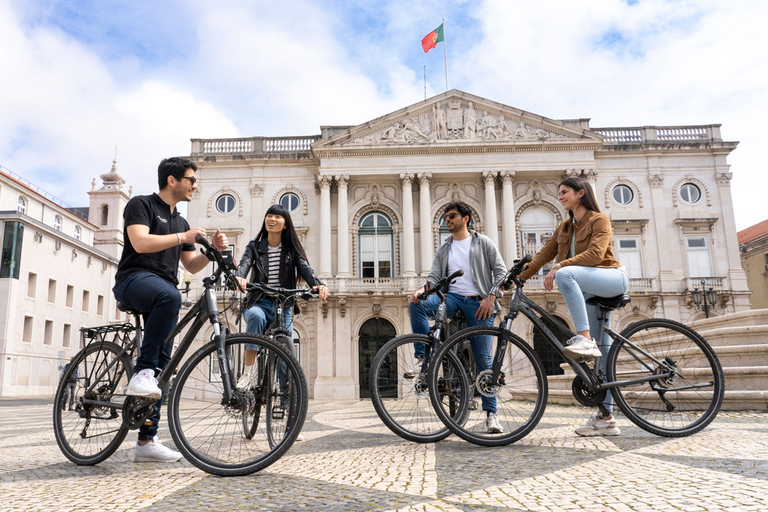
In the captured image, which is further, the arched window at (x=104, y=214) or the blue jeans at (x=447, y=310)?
the arched window at (x=104, y=214)

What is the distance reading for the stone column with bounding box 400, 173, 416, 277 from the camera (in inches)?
1114

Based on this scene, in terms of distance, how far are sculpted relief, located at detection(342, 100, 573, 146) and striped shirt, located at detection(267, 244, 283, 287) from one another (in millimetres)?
24544

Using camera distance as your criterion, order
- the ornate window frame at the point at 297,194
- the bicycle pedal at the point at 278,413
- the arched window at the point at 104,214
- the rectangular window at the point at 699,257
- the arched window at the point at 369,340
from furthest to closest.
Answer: the arched window at the point at 104,214, the ornate window frame at the point at 297,194, the rectangular window at the point at 699,257, the arched window at the point at 369,340, the bicycle pedal at the point at 278,413

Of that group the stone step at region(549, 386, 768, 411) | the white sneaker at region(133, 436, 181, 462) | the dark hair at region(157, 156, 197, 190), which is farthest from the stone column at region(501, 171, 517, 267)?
the white sneaker at region(133, 436, 181, 462)

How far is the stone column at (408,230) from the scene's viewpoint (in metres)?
28.3

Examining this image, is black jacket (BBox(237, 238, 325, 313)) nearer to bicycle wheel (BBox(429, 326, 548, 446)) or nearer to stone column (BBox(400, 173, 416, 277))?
bicycle wheel (BBox(429, 326, 548, 446))

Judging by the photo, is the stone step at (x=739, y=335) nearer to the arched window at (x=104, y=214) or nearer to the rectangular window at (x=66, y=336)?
the rectangular window at (x=66, y=336)

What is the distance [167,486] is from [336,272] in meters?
26.3

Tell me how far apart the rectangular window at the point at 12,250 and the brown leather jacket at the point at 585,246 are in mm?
37514

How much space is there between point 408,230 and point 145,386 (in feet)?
84.3


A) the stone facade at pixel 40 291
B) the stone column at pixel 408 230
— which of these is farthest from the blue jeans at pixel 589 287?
the stone facade at pixel 40 291

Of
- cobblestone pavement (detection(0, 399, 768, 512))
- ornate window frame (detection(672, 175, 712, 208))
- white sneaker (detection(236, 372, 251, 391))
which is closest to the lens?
cobblestone pavement (detection(0, 399, 768, 512))

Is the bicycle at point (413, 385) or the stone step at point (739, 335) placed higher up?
the stone step at point (739, 335)

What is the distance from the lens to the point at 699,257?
29047mm
